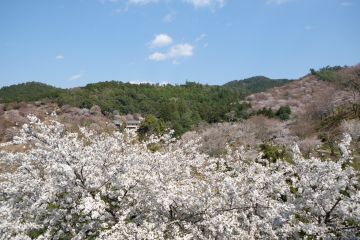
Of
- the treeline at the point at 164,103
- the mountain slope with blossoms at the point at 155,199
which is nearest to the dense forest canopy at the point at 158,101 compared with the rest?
the treeline at the point at 164,103

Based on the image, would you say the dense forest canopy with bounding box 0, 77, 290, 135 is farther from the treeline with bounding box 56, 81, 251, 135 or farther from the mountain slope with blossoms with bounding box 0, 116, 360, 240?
the mountain slope with blossoms with bounding box 0, 116, 360, 240

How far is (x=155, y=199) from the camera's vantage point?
22.4 feet

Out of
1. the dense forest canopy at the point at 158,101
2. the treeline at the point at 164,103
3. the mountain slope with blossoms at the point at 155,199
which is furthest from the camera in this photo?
the dense forest canopy at the point at 158,101

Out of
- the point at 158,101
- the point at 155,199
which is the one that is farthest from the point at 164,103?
the point at 155,199

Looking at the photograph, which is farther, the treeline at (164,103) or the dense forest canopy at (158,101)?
the dense forest canopy at (158,101)

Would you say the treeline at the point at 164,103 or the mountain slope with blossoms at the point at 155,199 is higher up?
the treeline at the point at 164,103

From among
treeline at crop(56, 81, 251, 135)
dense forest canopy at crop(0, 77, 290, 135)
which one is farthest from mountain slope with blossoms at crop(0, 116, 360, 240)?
dense forest canopy at crop(0, 77, 290, 135)

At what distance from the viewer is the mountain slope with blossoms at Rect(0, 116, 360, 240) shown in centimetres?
603

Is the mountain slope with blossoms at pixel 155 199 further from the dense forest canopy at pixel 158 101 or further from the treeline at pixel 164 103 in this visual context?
the dense forest canopy at pixel 158 101

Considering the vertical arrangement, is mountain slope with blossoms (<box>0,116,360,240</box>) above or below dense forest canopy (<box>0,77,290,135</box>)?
below

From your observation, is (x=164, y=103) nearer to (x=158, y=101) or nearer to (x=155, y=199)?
(x=158, y=101)

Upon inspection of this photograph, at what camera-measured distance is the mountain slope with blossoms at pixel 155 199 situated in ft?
19.8

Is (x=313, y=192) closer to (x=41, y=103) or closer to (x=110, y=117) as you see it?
(x=110, y=117)

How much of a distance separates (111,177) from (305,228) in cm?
521
